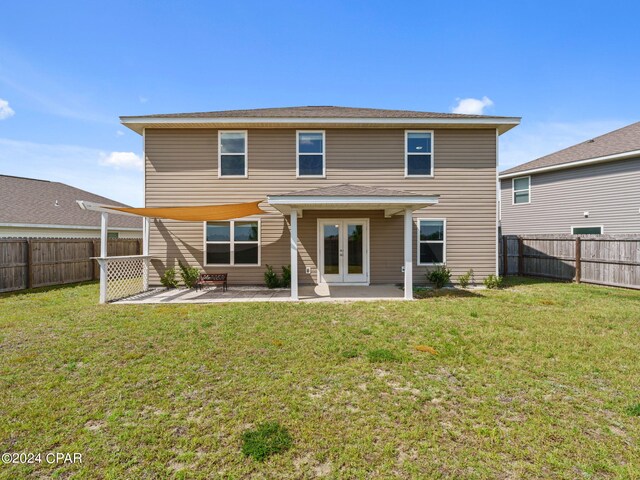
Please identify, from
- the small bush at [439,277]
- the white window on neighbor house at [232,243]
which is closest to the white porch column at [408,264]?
the small bush at [439,277]

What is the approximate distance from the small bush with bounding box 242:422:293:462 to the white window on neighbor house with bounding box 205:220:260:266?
24.9 ft

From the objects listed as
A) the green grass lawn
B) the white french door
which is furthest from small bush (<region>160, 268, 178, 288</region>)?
the white french door

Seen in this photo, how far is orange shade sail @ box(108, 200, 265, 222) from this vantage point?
319 inches

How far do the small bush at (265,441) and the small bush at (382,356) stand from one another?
185 cm

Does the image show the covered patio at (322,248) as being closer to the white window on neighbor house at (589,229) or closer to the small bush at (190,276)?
the small bush at (190,276)

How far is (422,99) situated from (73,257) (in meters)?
15.9

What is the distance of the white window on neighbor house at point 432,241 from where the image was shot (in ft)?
33.3

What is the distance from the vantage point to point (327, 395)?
3299 millimetres

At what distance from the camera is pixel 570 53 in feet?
38.8

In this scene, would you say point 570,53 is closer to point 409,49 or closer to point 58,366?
point 409,49

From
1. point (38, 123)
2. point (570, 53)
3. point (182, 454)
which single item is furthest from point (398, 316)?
point (38, 123)

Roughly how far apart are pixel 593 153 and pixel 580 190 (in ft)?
5.37

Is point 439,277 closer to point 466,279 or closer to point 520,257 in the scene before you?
point 466,279

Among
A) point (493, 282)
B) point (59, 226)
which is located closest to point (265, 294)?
point (493, 282)
